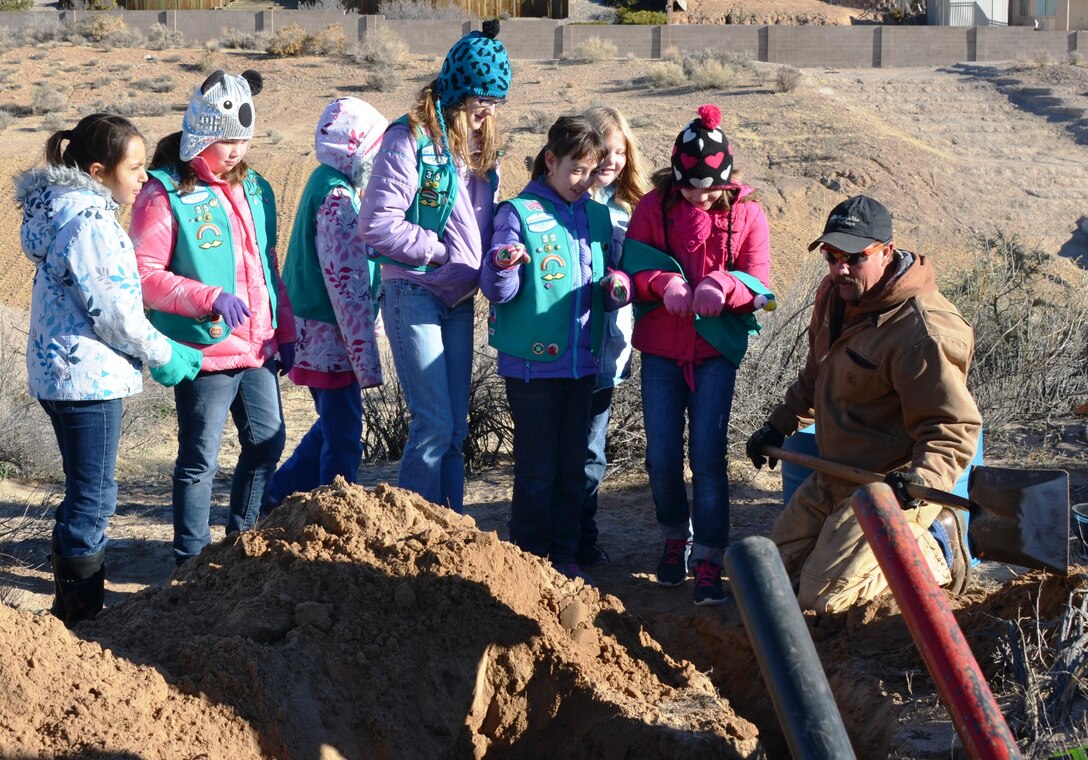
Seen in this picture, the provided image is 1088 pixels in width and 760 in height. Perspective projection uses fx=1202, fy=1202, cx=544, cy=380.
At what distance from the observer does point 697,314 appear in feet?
15.5

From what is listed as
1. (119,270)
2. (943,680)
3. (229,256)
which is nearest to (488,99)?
(229,256)

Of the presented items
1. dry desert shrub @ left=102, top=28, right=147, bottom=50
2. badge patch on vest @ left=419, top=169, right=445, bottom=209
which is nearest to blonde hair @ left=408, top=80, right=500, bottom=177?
badge patch on vest @ left=419, top=169, right=445, bottom=209

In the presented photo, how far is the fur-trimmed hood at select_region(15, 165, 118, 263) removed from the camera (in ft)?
13.7

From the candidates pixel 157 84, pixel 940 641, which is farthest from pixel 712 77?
pixel 940 641

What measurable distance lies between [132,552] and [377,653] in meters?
2.53

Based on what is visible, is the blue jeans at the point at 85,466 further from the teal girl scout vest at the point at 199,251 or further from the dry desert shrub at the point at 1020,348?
the dry desert shrub at the point at 1020,348

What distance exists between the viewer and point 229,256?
470cm

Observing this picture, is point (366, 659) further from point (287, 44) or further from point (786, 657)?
point (287, 44)

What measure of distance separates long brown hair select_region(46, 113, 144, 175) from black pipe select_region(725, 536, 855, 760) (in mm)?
2923

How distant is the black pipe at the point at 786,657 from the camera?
2318mm

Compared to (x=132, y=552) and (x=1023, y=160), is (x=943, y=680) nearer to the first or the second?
(x=132, y=552)

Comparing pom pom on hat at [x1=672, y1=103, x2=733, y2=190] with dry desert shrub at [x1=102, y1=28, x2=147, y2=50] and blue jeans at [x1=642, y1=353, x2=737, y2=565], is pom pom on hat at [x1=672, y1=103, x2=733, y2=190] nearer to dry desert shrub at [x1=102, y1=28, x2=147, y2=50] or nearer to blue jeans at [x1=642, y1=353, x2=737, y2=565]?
blue jeans at [x1=642, y1=353, x2=737, y2=565]

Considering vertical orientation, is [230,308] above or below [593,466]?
above

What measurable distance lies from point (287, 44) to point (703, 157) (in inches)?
1144
